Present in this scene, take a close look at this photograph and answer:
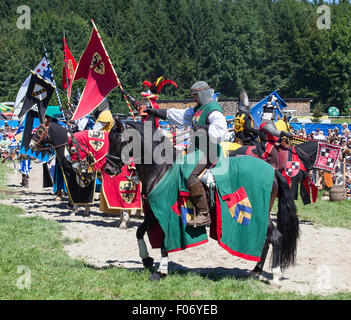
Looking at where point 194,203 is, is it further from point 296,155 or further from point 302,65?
point 302,65

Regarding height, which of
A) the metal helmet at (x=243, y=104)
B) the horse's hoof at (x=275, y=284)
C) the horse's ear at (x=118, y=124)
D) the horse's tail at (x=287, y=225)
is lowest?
the horse's hoof at (x=275, y=284)

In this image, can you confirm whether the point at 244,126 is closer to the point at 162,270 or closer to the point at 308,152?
the point at 308,152

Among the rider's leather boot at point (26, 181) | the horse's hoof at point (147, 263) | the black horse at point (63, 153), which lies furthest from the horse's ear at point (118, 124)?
the rider's leather boot at point (26, 181)

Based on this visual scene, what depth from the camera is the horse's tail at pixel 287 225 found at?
7.23 m

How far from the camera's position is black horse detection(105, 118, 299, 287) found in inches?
281

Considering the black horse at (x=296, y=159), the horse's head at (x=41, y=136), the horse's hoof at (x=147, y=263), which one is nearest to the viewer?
the horse's hoof at (x=147, y=263)

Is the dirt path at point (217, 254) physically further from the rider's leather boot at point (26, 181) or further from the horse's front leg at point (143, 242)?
the rider's leather boot at point (26, 181)

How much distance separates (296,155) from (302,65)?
6250 centimetres

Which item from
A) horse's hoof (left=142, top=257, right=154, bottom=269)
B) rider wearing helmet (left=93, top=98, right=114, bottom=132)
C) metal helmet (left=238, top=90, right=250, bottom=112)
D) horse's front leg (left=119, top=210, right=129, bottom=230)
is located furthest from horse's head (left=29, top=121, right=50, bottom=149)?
horse's hoof (left=142, top=257, right=154, bottom=269)

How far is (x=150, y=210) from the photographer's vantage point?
7316 millimetres

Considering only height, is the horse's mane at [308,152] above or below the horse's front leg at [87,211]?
above

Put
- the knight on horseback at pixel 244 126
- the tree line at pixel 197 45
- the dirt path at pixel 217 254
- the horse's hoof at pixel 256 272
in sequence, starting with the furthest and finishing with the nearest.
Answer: the tree line at pixel 197 45
the knight on horseback at pixel 244 126
the horse's hoof at pixel 256 272
the dirt path at pixel 217 254

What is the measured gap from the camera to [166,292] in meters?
6.33

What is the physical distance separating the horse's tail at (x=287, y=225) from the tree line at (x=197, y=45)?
165ft
